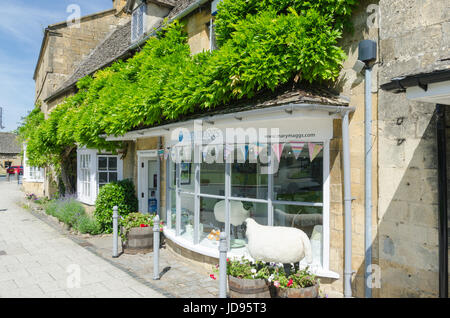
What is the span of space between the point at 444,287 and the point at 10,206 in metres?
19.0

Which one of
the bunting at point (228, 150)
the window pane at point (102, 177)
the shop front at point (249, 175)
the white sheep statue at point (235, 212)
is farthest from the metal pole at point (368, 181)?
the window pane at point (102, 177)

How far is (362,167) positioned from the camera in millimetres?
4770

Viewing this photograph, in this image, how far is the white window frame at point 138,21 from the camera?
33.9 ft

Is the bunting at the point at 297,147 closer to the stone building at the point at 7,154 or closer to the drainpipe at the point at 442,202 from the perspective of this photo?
the drainpipe at the point at 442,202

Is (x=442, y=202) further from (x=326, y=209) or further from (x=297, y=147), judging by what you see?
(x=297, y=147)

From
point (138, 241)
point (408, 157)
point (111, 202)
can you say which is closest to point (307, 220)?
point (408, 157)

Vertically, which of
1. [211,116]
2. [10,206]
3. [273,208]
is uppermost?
[211,116]

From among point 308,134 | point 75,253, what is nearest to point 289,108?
point 308,134

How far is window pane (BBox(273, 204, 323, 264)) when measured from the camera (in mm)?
5258

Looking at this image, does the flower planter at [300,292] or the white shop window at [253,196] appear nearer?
the flower planter at [300,292]

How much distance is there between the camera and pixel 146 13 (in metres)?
10.2

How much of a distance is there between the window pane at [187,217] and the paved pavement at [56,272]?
5.19 feet
